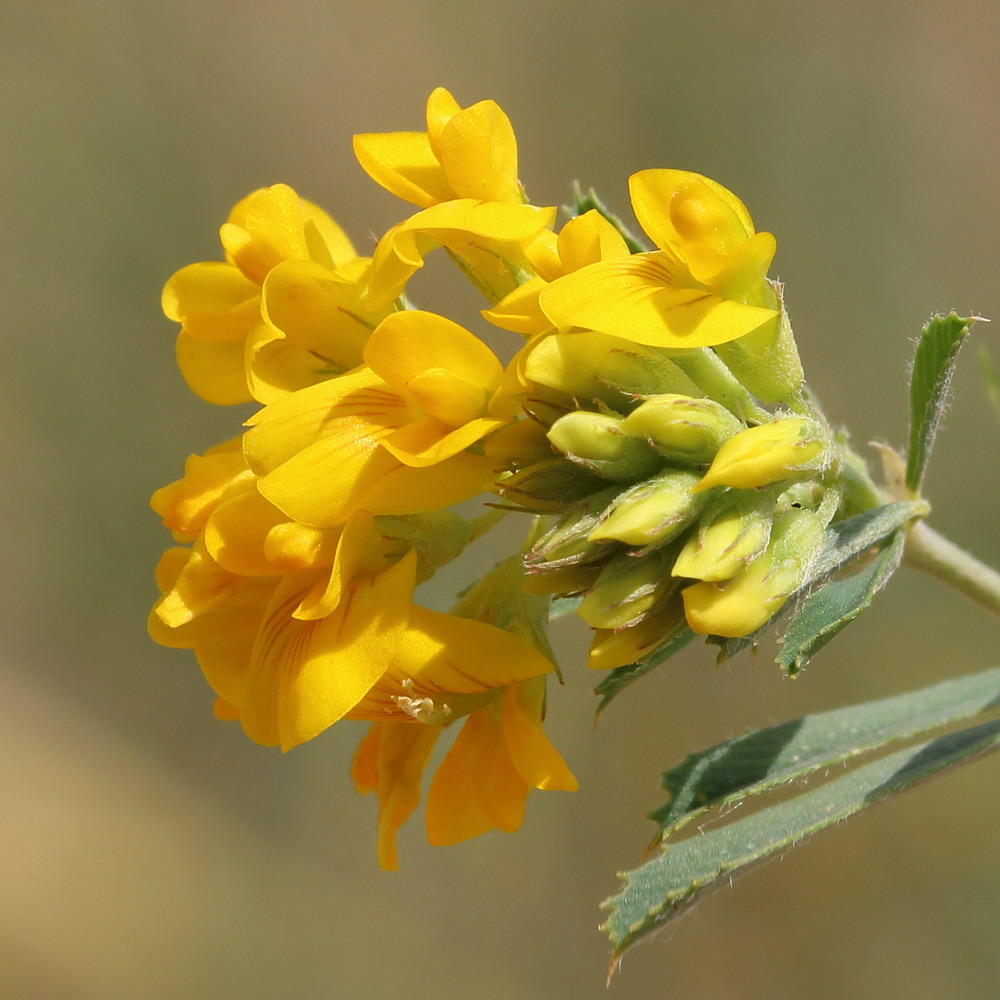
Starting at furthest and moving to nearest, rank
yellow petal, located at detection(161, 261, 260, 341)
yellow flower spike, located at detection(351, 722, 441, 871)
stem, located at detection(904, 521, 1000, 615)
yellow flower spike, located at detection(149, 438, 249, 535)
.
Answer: stem, located at detection(904, 521, 1000, 615) → yellow petal, located at detection(161, 261, 260, 341) → yellow flower spike, located at detection(351, 722, 441, 871) → yellow flower spike, located at detection(149, 438, 249, 535)

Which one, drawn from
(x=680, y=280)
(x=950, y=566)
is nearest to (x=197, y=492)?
(x=680, y=280)

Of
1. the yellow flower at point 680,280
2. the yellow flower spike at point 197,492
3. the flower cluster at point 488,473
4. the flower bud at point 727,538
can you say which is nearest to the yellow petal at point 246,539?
the flower cluster at point 488,473

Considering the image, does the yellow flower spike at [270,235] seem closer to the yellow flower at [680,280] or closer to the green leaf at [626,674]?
the yellow flower at [680,280]

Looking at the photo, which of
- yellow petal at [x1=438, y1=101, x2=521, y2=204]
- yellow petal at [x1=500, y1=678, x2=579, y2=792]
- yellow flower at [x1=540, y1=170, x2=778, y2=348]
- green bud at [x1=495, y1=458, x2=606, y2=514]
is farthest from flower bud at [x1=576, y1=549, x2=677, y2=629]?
yellow petal at [x1=438, y1=101, x2=521, y2=204]

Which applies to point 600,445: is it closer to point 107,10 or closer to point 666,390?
point 666,390

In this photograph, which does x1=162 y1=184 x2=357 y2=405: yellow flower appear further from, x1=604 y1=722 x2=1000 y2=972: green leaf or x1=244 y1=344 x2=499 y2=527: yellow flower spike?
x1=604 y1=722 x2=1000 y2=972: green leaf

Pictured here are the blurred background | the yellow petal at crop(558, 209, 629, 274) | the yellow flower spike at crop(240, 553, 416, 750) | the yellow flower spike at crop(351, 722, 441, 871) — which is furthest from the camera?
the blurred background
